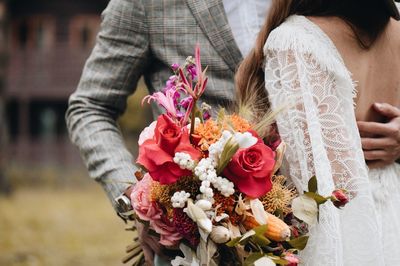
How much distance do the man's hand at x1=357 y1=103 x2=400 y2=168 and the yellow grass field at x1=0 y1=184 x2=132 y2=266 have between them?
7768mm

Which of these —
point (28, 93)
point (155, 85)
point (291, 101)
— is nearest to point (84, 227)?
point (155, 85)

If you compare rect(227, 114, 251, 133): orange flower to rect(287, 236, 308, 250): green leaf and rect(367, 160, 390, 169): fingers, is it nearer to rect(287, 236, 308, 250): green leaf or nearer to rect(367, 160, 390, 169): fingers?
rect(287, 236, 308, 250): green leaf

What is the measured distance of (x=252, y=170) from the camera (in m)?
2.31

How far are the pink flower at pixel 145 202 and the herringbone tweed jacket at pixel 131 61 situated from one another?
2.09 feet

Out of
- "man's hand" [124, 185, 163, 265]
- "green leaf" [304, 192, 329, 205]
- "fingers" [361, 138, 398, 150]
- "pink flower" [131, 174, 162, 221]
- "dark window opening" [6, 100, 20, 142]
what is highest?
"green leaf" [304, 192, 329, 205]

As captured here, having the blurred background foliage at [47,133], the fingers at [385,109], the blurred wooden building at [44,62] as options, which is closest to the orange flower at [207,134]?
the fingers at [385,109]

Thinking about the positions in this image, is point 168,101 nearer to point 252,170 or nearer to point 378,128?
point 252,170

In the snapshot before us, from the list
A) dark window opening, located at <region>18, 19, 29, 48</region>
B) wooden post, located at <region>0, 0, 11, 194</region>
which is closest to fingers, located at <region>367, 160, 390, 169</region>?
wooden post, located at <region>0, 0, 11, 194</region>

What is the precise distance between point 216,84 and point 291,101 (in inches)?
29.1

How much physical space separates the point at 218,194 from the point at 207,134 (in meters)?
0.17

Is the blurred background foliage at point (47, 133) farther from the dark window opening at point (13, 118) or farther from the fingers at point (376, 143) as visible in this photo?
the fingers at point (376, 143)

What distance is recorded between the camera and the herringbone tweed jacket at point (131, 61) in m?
3.22

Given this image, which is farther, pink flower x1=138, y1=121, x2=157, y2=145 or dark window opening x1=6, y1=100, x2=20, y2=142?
dark window opening x1=6, y1=100, x2=20, y2=142

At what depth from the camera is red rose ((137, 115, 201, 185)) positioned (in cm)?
233
